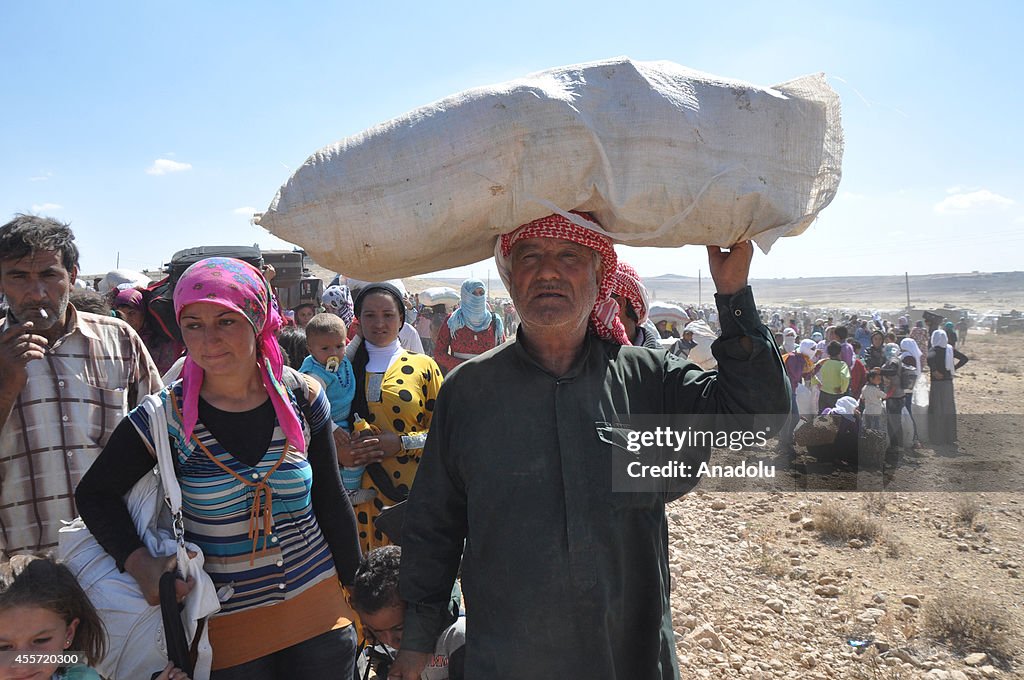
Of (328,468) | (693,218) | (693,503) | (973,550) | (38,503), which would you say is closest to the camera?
(693,218)

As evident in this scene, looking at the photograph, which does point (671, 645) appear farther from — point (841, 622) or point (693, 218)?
point (841, 622)

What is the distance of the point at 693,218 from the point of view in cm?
175

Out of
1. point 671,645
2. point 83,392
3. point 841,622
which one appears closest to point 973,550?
point 841,622

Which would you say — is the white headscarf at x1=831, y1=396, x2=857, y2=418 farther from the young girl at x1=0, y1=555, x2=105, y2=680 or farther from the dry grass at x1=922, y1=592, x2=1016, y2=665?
the young girl at x1=0, y1=555, x2=105, y2=680

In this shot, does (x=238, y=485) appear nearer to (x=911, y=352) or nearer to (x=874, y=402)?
(x=874, y=402)

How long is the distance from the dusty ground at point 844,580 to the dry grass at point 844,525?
2.7 inches

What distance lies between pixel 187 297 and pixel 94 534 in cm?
76

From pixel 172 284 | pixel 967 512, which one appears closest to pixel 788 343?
pixel 967 512

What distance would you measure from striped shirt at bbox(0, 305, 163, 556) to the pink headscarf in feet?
2.47

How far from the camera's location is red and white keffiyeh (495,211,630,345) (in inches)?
75.4

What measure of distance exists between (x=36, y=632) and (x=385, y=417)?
1.69 meters

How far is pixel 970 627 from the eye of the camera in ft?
15.4

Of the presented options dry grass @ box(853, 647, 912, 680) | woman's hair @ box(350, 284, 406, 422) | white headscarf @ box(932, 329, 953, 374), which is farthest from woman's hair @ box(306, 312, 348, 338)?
white headscarf @ box(932, 329, 953, 374)

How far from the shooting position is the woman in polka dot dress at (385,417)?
3.27 m
